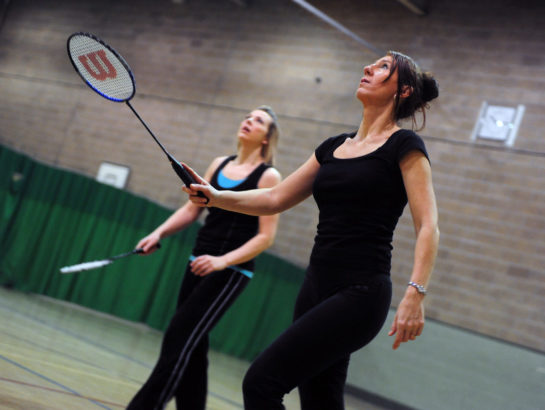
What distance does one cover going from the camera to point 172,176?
9344 mm

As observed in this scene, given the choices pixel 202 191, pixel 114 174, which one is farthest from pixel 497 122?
pixel 202 191

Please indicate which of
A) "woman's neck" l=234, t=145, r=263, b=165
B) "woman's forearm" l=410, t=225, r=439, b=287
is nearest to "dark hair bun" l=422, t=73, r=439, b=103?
"woman's forearm" l=410, t=225, r=439, b=287

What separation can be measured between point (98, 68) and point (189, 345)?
1.15 m

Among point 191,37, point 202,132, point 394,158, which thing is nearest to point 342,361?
point 394,158

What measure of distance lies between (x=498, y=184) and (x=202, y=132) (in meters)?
4.28

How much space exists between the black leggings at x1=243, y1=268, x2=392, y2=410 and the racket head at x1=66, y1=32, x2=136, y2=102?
1159 mm

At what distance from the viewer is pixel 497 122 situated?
23.5 feet

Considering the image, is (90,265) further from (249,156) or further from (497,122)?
(497,122)

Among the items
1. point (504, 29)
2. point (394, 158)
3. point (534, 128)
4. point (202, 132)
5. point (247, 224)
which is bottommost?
point (247, 224)

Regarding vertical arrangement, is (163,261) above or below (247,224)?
below

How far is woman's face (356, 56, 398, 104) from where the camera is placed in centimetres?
192

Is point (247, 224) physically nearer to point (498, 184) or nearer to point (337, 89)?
point (498, 184)

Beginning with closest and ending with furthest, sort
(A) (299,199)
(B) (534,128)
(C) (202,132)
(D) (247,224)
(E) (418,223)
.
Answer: (E) (418,223) < (A) (299,199) < (D) (247,224) < (B) (534,128) < (C) (202,132)

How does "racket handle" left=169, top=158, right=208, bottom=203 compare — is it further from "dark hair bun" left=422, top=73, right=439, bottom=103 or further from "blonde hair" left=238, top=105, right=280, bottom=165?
"blonde hair" left=238, top=105, right=280, bottom=165
